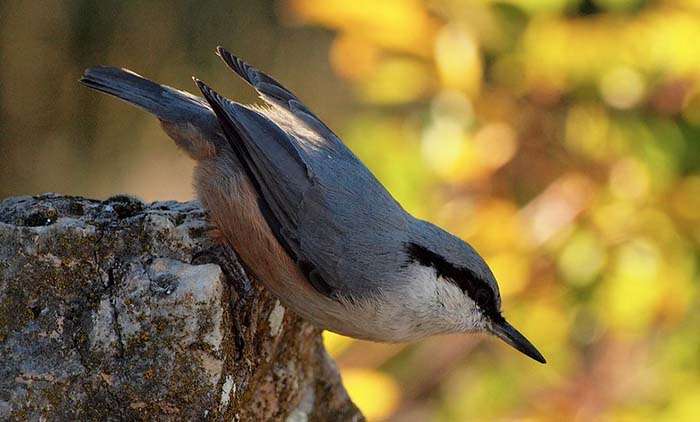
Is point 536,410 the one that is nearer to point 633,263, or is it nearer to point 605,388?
point 605,388

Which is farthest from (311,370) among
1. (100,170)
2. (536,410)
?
(100,170)

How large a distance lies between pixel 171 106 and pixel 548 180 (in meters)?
1.55

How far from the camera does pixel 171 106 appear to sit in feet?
11.1

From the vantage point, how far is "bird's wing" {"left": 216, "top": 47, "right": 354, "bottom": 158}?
332 centimetres

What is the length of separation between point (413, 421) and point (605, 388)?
83 centimetres

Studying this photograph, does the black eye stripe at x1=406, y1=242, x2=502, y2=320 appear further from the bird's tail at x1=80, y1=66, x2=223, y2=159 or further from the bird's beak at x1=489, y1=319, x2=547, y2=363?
the bird's tail at x1=80, y1=66, x2=223, y2=159

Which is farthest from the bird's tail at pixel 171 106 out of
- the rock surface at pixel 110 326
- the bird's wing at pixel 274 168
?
the rock surface at pixel 110 326

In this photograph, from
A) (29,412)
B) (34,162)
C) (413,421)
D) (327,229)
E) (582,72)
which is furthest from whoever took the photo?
(34,162)

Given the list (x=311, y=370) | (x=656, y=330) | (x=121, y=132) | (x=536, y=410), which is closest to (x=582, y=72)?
(x=656, y=330)

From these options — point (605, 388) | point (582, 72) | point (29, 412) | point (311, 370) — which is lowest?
point (29, 412)

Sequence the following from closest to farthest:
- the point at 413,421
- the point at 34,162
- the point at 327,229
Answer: the point at 327,229
the point at 413,421
the point at 34,162

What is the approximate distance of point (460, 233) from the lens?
12.8ft

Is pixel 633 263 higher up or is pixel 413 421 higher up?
pixel 633 263

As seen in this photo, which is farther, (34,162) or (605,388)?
(34,162)
